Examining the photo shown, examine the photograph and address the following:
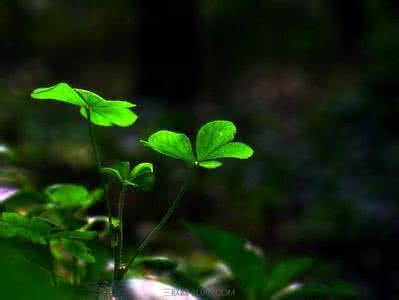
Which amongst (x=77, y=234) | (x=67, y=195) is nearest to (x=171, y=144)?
(x=77, y=234)

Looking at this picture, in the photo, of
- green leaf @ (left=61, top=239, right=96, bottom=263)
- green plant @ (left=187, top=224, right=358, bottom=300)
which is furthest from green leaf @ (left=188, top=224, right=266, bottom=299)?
green leaf @ (left=61, top=239, right=96, bottom=263)

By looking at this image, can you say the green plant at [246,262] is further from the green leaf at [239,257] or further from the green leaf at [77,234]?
the green leaf at [77,234]

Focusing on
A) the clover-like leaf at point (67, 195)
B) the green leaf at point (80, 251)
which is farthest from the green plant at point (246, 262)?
the green leaf at point (80, 251)

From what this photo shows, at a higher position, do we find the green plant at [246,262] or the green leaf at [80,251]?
the green plant at [246,262]

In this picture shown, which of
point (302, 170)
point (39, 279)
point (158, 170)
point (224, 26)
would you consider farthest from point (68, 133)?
point (224, 26)

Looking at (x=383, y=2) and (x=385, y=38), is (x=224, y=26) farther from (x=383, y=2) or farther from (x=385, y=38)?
(x=385, y=38)

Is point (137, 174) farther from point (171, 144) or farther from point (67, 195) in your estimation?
point (67, 195)
